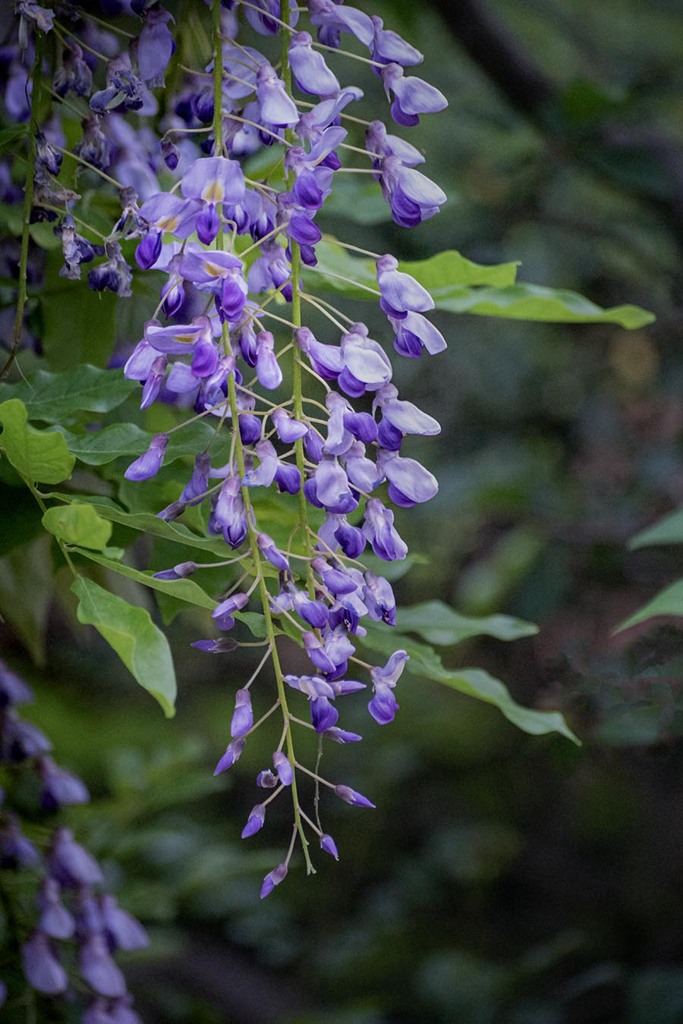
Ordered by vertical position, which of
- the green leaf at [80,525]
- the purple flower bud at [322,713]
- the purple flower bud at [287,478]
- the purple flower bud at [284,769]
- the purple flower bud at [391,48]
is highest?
the purple flower bud at [391,48]

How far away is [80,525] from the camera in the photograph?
0.60 meters

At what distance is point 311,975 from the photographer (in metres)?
2.41

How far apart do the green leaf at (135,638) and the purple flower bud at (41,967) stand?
1.65ft

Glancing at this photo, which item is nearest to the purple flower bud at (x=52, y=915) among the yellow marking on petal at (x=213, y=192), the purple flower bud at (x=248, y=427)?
the purple flower bud at (x=248, y=427)

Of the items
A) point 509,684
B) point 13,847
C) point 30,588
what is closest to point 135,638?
point 30,588

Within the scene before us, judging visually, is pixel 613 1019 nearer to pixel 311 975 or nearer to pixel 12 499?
pixel 311 975

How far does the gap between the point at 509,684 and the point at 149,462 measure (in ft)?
7.08

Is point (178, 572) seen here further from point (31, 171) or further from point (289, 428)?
point (31, 171)

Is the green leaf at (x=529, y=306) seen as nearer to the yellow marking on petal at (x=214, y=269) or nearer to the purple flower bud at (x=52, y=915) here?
the yellow marking on petal at (x=214, y=269)

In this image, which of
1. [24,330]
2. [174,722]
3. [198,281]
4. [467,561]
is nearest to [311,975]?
[174,722]

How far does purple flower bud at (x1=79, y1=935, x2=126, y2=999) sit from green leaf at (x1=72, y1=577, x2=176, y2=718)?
1.80ft

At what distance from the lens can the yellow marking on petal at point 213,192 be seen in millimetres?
586

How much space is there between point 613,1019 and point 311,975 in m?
0.83

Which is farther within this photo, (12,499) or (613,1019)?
(613,1019)
